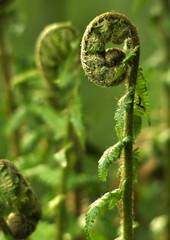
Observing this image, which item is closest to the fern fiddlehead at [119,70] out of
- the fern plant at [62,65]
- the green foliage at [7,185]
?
the green foliage at [7,185]

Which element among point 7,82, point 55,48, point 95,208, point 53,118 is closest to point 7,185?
point 95,208

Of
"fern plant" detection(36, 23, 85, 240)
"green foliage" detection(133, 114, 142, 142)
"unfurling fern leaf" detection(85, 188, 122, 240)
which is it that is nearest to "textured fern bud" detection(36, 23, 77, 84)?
"fern plant" detection(36, 23, 85, 240)

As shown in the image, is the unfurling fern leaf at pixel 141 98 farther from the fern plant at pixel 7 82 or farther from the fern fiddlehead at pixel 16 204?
the fern plant at pixel 7 82

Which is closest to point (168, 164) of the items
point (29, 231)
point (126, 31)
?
point (29, 231)

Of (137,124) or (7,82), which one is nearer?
(137,124)

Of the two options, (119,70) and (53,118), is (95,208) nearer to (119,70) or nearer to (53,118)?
(119,70)

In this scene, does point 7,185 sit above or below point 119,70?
below

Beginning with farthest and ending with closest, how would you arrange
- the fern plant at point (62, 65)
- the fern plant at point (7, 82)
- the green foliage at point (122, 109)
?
1. the fern plant at point (7, 82)
2. the fern plant at point (62, 65)
3. the green foliage at point (122, 109)

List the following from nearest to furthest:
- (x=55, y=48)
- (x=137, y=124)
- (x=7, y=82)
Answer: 1. (x=137, y=124)
2. (x=55, y=48)
3. (x=7, y=82)
